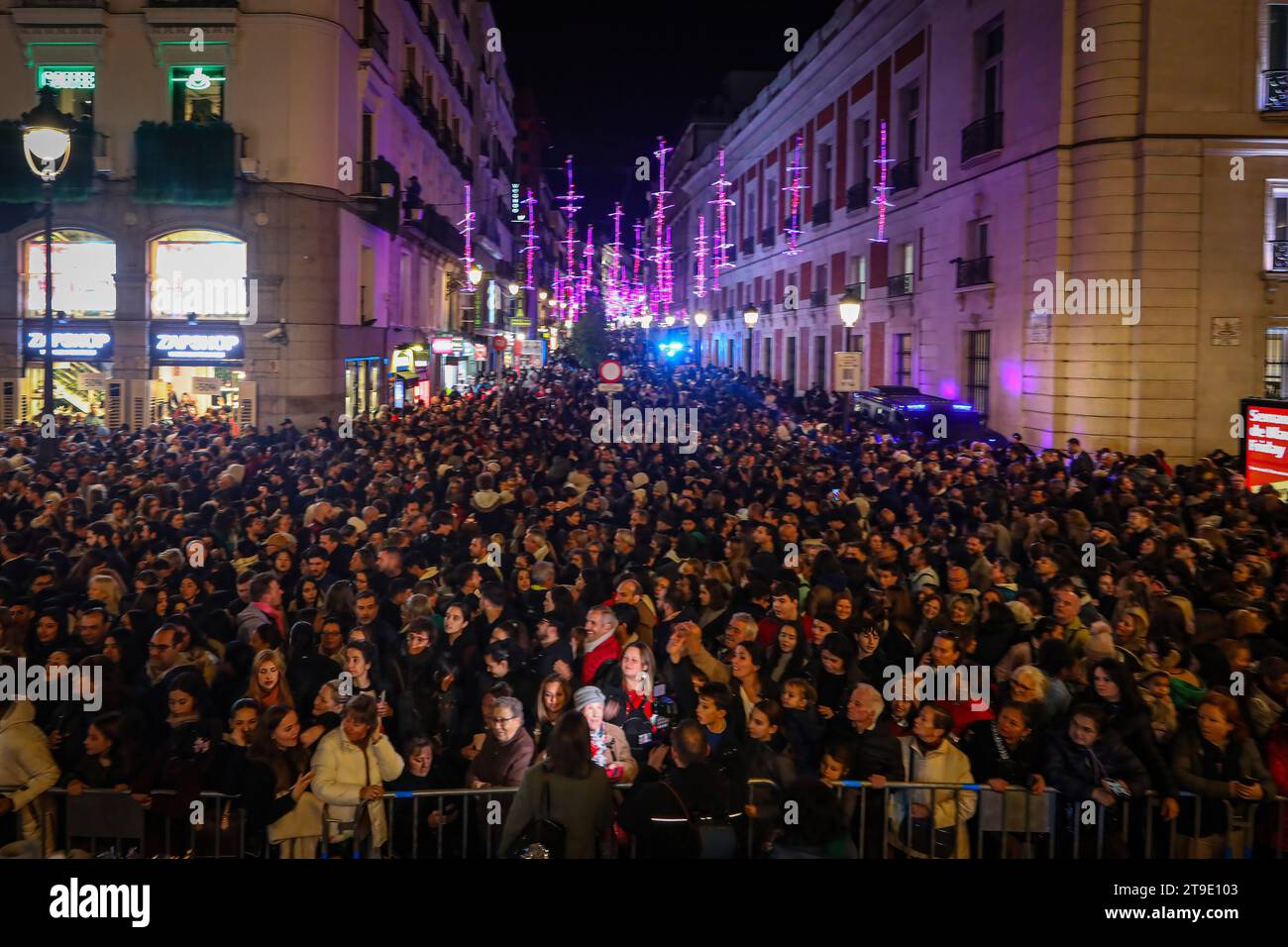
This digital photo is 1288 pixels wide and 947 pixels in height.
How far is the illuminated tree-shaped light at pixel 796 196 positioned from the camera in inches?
1858

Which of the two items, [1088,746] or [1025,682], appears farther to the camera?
[1025,682]

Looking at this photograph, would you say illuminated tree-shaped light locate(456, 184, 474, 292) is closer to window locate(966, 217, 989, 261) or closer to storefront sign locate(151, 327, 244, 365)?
storefront sign locate(151, 327, 244, 365)

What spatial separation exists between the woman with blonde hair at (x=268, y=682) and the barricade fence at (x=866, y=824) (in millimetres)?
973

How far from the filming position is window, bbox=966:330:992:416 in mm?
27391

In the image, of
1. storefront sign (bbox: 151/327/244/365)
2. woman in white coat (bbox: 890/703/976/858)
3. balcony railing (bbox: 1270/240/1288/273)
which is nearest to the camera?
woman in white coat (bbox: 890/703/976/858)

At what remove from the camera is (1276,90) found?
72.1 feet

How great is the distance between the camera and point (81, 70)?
26.4m

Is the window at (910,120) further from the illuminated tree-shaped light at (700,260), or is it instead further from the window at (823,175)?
the illuminated tree-shaped light at (700,260)

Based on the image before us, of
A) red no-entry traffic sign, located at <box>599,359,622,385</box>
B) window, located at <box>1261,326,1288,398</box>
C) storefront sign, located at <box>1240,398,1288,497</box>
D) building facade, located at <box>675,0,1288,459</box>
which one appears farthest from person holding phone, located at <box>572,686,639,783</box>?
window, located at <box>1261,326,1288,398</box>

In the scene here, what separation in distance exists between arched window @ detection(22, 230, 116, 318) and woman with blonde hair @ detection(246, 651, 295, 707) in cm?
2242

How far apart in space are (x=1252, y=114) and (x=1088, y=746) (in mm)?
20301

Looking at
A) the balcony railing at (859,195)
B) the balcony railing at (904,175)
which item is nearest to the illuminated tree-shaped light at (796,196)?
the balcony railing at (859,195)
